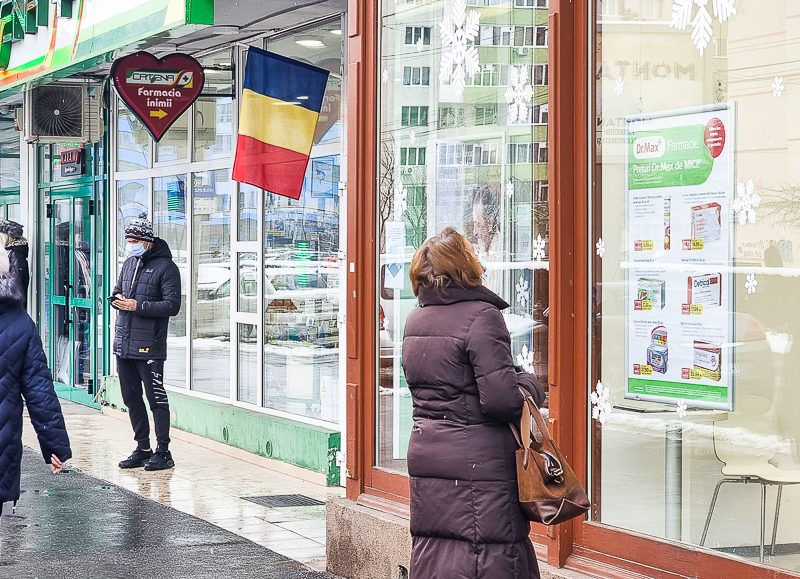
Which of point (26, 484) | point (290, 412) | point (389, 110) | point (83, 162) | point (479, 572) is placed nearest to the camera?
point (479, 572)

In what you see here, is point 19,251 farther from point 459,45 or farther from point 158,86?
point 158,86

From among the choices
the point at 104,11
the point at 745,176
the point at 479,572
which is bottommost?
the point at 479,572

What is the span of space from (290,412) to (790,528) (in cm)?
654

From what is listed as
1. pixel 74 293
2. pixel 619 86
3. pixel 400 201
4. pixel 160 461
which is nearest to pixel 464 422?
pixel 619 86

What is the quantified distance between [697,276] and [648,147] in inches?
24.5

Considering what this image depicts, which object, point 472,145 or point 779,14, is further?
point 472,145

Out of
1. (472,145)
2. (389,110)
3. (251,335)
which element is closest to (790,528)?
(472,145)

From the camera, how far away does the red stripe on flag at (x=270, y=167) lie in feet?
32.3

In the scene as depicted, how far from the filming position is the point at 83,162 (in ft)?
50.7

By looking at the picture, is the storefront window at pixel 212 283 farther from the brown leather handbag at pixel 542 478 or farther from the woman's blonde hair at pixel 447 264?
the brown leather handbag at pixel 542 478

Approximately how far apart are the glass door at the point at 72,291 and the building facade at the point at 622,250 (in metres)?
8.79

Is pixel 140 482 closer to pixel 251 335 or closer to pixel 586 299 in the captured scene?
pixel 251 335

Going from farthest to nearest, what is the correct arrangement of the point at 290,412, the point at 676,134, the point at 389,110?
the point at 290,412 → the point at 389,110 → the point at 676,134

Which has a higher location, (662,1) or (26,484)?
(662,1)
